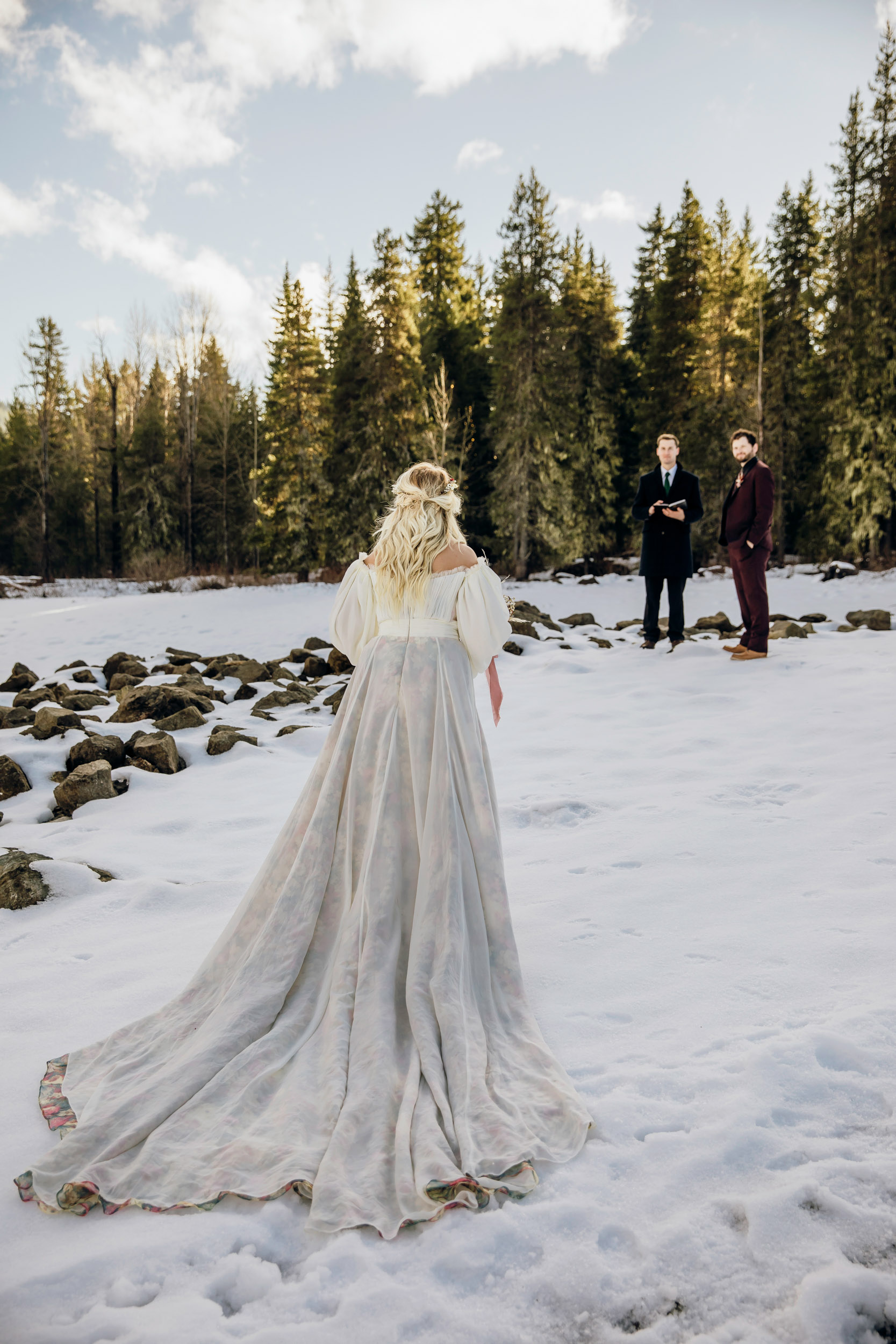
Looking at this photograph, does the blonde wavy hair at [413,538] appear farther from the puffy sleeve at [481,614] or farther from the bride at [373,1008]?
the puffy sleeve at [481,614]

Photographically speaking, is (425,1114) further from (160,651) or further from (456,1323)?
(160,651)

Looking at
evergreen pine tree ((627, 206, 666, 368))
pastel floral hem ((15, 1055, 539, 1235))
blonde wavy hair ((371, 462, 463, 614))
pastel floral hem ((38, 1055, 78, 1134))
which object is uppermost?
evergreen pine tree ((627, 206, 666, 368))

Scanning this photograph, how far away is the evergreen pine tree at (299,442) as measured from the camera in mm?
24109

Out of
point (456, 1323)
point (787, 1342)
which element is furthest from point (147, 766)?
point (787, 1342)

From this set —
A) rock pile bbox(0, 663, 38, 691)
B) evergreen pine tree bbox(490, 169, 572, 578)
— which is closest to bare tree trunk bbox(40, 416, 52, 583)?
evergreen pine tree bbox(490, 169, 572, 578)

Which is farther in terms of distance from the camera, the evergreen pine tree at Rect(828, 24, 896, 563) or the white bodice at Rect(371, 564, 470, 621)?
the evergreen pine tree at Rect(828, 24, 896, 563)

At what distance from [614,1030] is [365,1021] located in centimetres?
91

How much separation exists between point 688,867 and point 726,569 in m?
20.6

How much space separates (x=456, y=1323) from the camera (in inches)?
66.7

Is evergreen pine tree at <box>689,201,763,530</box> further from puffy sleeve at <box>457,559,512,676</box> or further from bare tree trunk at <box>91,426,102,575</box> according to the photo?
bare tree trunk at <box>91,426,102,575</box>

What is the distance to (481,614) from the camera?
113 inches

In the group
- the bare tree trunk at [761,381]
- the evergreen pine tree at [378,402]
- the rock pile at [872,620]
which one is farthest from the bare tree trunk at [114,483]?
the rock pile at [872,620]

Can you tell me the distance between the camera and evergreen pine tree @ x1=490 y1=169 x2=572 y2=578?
23031 millimetres

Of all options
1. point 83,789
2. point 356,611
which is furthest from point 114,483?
point 356,611
